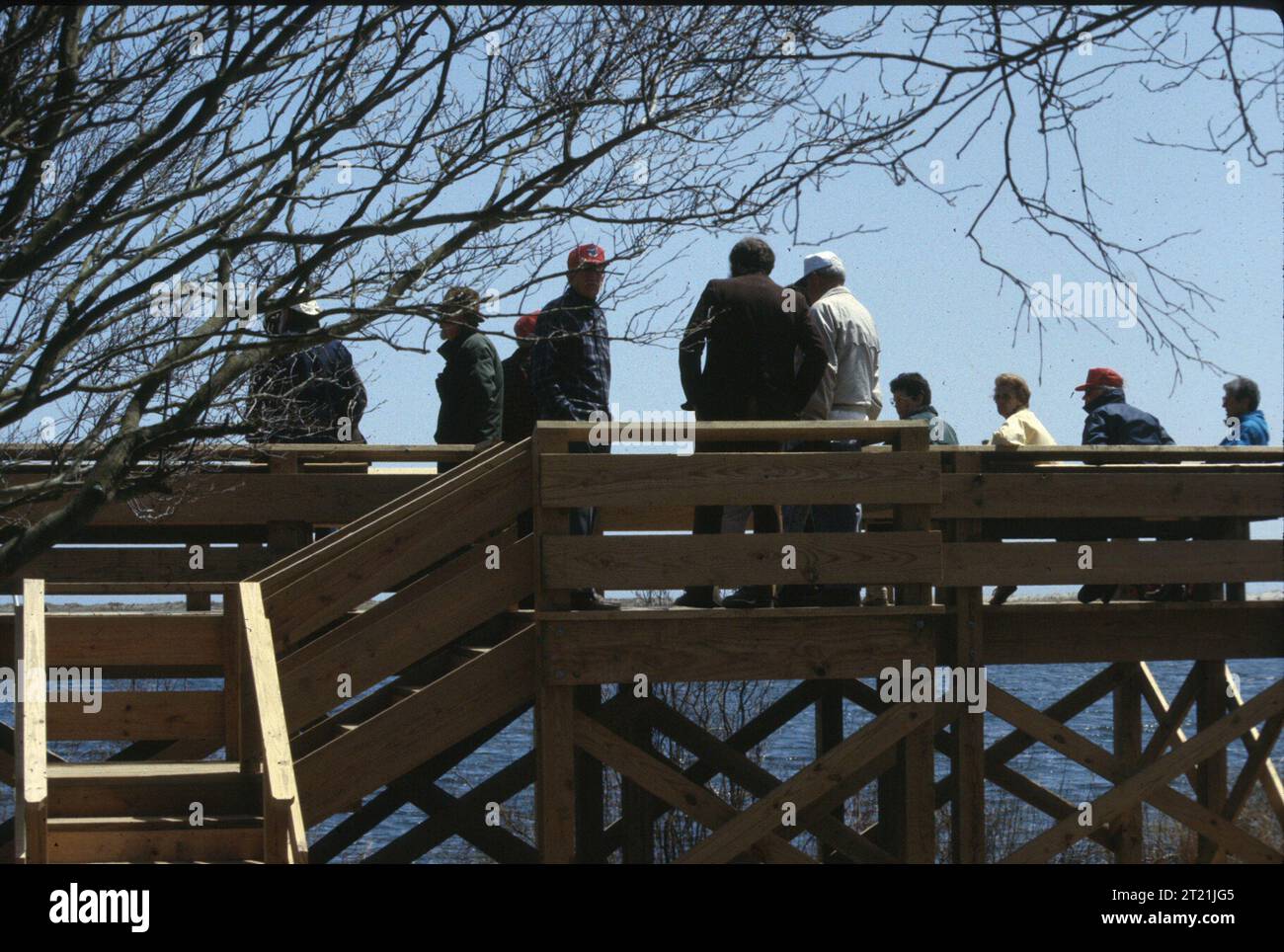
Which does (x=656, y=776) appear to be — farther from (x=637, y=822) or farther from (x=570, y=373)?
(x=637, y=822)

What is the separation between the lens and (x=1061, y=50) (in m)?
5.30

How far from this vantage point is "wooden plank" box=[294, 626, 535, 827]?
29.3 ft

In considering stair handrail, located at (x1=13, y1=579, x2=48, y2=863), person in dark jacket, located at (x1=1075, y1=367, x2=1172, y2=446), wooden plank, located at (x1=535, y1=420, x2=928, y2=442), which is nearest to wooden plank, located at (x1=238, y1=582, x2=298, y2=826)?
stair handrail, located at (x1=13, y1=579, x2=48, y2=863)

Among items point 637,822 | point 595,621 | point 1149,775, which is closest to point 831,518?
point 595,621

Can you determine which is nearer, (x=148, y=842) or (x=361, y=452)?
(x=148, y=842)

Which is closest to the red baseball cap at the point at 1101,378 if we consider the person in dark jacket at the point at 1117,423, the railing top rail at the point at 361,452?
the person in dark jacket at the point at 1117,423

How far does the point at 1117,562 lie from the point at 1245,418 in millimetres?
1813

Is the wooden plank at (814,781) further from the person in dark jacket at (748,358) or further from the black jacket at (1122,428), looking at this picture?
the black jacket at (1122,428)

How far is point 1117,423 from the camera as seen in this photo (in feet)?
35.6

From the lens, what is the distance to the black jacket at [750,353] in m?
9.25

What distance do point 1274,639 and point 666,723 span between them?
160 inches

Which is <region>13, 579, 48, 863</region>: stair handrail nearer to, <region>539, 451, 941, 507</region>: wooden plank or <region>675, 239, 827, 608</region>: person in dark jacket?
<region>539, 451, 941, 507</region>: wooden plank
